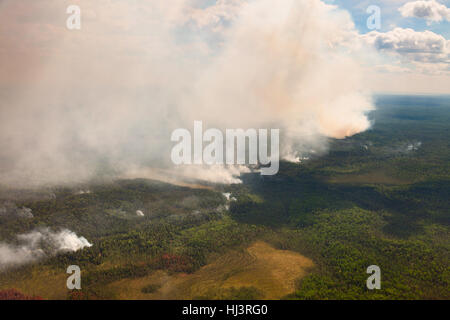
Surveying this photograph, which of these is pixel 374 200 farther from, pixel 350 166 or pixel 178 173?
pixel 178 173

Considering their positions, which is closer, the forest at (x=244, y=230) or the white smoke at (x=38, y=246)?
the forest at (x=244, y=230)

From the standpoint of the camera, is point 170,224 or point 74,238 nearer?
point 74,238

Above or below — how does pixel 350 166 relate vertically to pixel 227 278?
above

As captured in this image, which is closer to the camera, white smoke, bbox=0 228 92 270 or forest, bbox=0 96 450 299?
forest, bbox=0 96 450 299

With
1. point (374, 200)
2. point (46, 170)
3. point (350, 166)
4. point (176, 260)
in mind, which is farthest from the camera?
point (350, 166)

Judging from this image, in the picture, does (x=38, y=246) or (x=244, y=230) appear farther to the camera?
(x=244, y=230)

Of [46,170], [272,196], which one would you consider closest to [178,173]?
[272,196]
